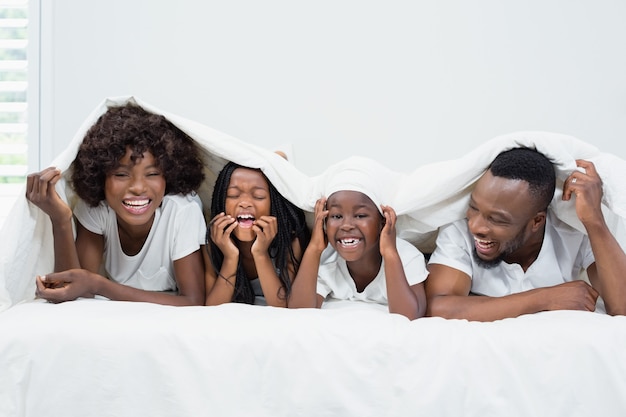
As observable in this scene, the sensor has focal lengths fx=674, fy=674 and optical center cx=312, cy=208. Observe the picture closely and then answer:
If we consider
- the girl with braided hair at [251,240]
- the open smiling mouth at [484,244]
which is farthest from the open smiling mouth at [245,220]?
the open smiling mouth at [484,244]

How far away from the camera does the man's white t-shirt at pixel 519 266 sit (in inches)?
66.6

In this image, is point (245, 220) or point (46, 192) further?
point (245, 220)

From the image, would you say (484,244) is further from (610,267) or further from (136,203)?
(136,203)

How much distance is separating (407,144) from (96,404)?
1592mm

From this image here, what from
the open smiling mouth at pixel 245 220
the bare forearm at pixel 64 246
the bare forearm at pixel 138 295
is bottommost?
the bare forearm at pixel 138 295

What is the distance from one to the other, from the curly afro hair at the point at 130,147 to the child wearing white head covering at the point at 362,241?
39 centimetres

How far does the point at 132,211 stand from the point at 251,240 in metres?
0.31

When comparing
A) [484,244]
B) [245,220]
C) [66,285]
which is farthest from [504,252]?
[66,285]

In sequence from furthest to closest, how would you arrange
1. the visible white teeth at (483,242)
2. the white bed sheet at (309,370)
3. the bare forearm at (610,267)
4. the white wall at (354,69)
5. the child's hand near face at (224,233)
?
the white wall at (354,69), the child's hand near face at (224,233), the visible white teeth at (483,242), the bare forearm at (610,267), the white bed sheet at (309,370)

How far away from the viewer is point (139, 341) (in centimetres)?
129

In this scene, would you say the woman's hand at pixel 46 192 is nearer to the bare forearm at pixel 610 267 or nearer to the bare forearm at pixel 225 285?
the bare forearm at pixel 225 285

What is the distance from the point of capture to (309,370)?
126cm

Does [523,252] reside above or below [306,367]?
above

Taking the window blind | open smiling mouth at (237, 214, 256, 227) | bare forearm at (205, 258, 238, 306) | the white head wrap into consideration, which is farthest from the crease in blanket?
the window blind
